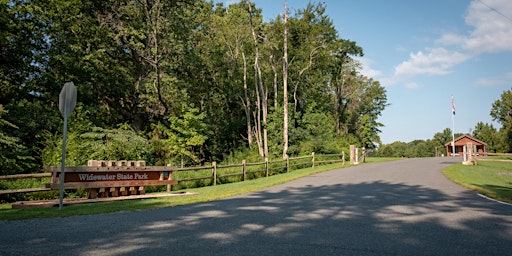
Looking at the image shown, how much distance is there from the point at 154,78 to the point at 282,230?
24628 millimetres

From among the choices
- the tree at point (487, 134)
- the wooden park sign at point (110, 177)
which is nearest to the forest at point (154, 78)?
the wooden park sign at point (110, 177)

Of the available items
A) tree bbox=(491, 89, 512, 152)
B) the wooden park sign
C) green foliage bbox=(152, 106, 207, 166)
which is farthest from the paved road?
tree bbox=(491, 89, 512, 152)

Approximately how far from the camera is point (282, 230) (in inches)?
233

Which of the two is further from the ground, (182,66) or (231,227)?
(182,66)

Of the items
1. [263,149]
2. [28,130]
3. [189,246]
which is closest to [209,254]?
[189,246]

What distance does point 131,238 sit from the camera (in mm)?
5324

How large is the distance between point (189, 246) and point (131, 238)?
3.59ft

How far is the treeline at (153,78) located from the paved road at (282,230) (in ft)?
35.8

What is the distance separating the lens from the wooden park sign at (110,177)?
10.1m

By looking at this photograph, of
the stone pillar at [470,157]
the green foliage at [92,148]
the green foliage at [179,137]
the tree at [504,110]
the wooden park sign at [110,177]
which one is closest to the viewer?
the wooden park sign at [110,177]

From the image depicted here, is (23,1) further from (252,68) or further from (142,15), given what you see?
(252,68)

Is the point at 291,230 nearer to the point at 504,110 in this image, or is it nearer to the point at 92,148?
the point at 92,148

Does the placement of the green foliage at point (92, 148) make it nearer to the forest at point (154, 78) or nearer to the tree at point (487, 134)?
the forest at point (154, 78)

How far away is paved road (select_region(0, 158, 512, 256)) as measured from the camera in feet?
15.5
